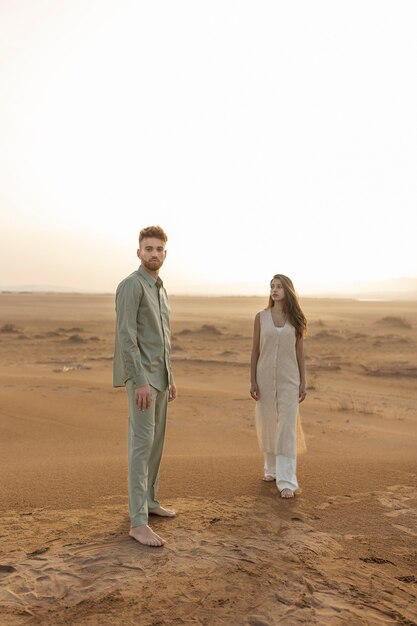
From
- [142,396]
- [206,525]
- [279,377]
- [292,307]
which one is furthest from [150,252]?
[206,525]

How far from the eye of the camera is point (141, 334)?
4039 mm

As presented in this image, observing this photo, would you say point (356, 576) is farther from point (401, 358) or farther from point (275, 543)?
point (401, 358)

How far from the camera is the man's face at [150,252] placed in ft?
13.4

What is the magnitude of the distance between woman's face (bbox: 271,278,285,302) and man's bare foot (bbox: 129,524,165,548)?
7.72 feet

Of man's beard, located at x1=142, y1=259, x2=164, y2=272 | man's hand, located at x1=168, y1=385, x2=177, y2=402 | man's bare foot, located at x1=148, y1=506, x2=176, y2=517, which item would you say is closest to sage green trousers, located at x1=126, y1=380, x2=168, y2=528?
man's hand, located at x1=168, y1=385, x2=177, y2=402

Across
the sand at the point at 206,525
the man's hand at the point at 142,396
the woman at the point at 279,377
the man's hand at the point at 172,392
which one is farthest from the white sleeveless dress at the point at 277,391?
the man's hand at the point at 142,396

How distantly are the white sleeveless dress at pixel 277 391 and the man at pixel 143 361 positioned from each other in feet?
4.48

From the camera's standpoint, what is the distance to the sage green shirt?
388 cm

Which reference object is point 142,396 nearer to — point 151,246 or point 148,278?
point 148,278

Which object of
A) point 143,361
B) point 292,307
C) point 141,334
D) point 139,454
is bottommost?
point 139,454

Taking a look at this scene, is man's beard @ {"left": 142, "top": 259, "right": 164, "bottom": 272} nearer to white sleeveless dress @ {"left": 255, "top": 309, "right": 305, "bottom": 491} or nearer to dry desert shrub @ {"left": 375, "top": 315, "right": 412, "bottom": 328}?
white sleeveless dress @ {"left": 255, "top": 309, "right": 305, "bottom": 491}

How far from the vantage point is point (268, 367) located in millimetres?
5297

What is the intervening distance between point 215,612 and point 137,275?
7.11 ft

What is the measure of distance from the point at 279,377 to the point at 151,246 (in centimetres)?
192
